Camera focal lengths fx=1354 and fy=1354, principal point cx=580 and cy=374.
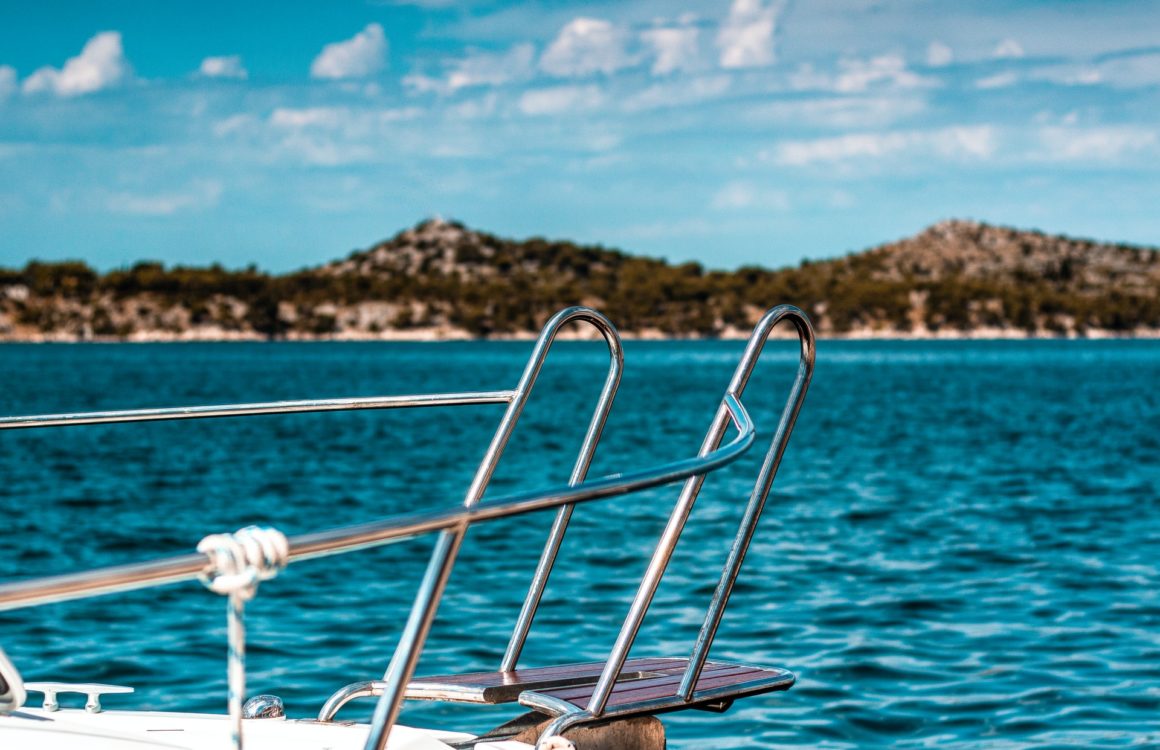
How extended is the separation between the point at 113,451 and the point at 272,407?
25.0m

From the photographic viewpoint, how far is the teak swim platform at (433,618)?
1902 mm

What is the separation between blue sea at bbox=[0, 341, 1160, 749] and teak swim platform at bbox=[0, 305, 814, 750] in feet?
9.18

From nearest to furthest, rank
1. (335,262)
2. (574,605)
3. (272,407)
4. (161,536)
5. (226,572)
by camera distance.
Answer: (226,572) < (272,407) < (574,605) < (161,536) < (335,262)

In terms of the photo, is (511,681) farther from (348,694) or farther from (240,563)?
(240,563)

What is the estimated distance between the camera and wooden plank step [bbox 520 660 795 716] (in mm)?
3096

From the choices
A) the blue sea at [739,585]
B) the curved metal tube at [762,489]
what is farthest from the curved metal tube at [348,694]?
the blue sea at [739,585]

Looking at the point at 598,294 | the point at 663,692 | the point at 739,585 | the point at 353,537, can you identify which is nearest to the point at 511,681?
the point at 663,692

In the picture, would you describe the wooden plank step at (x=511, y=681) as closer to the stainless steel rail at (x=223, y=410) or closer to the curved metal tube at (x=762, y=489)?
the curved metal tube at (x=762, y=489)

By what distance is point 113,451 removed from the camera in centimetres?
2684

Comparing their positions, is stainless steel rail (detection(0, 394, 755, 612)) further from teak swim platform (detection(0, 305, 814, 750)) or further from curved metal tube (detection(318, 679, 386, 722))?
curved metal tube (detection(318, 679, 386, 722))

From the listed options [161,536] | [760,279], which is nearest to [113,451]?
[161,536]

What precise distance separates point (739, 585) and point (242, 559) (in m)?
8.19

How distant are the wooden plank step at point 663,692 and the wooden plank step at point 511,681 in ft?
0.14

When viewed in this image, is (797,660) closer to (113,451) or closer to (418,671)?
(418,671)
